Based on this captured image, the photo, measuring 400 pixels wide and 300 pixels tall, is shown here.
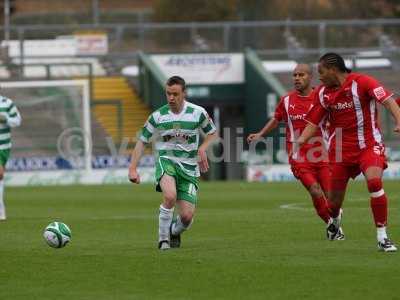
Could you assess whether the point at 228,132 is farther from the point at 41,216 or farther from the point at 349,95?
the point at 349,95

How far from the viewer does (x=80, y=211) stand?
21688 mm

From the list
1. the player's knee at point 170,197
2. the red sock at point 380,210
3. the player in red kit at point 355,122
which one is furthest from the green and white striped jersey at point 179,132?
the red sock at point 380,210

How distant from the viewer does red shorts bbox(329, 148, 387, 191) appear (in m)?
12.9

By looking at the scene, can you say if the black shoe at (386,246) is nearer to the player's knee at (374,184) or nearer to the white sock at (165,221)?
the player's knee at (374,184)

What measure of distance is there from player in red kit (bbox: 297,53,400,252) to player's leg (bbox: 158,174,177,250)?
1.68 m

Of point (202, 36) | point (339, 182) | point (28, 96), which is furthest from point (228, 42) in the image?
point (339, 182)

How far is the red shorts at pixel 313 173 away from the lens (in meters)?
15.5

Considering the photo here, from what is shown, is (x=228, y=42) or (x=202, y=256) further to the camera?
(x=228, y=42)

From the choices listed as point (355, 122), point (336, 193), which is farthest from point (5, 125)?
point (355, 122)

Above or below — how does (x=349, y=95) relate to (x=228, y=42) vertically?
below

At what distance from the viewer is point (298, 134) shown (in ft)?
52.2

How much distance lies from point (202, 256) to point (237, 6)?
149ft

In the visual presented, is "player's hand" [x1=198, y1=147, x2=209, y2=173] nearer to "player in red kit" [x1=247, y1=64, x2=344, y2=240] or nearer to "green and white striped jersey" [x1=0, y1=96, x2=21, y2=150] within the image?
"player in red kit" [x1=247, y1=64, x2=344, y2=240]

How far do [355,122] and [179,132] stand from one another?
6.43 ft
